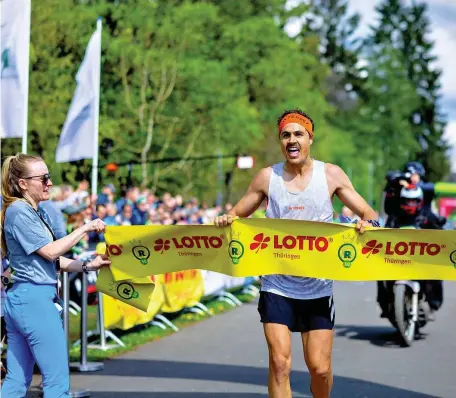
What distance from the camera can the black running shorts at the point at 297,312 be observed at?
6.79 m

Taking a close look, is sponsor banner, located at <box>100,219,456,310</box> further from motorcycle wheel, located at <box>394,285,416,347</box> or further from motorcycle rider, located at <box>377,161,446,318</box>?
motorcycle rider, located at <box>377,161,446,318</box>

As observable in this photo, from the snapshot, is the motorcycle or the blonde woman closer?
the blonde woman

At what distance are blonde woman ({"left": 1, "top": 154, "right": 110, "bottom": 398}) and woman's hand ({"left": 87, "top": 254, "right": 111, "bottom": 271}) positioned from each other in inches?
19.3

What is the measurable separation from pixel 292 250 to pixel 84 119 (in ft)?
40.5

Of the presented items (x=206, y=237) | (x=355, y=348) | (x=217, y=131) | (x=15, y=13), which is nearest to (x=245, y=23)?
(x=217, y=131)

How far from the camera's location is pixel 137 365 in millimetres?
10641

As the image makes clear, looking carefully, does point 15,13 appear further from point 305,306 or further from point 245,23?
point 245,23

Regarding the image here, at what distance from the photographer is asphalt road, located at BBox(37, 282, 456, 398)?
916cm

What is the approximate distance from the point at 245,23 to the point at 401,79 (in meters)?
35.4

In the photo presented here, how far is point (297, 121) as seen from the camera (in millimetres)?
6902

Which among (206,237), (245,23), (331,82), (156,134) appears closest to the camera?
(206,237)

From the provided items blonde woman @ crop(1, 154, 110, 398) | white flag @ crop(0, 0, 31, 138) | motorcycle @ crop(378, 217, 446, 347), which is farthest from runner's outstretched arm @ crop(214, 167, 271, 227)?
white flag @ crop(0, 0, 31, 138)

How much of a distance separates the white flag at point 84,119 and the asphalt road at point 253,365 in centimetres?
512

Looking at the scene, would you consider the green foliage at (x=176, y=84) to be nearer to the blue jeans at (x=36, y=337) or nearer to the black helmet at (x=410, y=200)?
the black helmet at (x=410, y=200)
